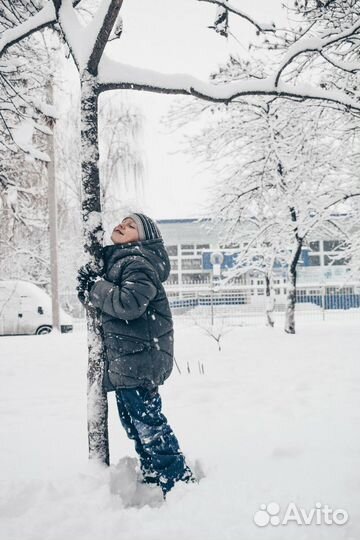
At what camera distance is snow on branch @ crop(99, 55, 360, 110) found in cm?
288

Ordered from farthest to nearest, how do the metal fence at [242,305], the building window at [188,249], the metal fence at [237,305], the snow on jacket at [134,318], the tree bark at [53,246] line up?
the building window at [188,249] < the metal fence at [242,305] < the metal fence at [237,305] < the tree bark at [53,246] < the snow on jacket at [134,318]

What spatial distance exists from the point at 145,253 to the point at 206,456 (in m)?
1.58

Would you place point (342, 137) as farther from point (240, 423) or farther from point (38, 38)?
point (240, 423)

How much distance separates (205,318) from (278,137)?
6.34m

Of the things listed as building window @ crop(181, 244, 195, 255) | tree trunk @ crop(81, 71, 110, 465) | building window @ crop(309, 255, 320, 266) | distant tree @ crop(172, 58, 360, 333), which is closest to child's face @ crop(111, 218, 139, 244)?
tree trunk @ crop(81, 71, 110, 465)

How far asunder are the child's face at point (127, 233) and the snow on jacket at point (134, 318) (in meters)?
0.05

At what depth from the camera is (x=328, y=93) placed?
3.19 meters

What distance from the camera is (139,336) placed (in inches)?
97.8

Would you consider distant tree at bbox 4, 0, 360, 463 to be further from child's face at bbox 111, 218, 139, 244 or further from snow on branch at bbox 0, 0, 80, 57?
child's face at bbox 111, 218, 139, 244

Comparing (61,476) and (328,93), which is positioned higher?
(328,93)

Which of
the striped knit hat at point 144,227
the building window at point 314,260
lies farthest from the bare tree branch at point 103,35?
the building window at point 314,260

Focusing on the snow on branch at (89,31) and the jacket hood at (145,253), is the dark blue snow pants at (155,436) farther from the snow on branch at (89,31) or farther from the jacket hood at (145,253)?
the snow on branch at (89,31)

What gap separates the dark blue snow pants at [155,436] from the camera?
98.5 inches

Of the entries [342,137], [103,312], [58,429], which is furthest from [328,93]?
[342,137]
